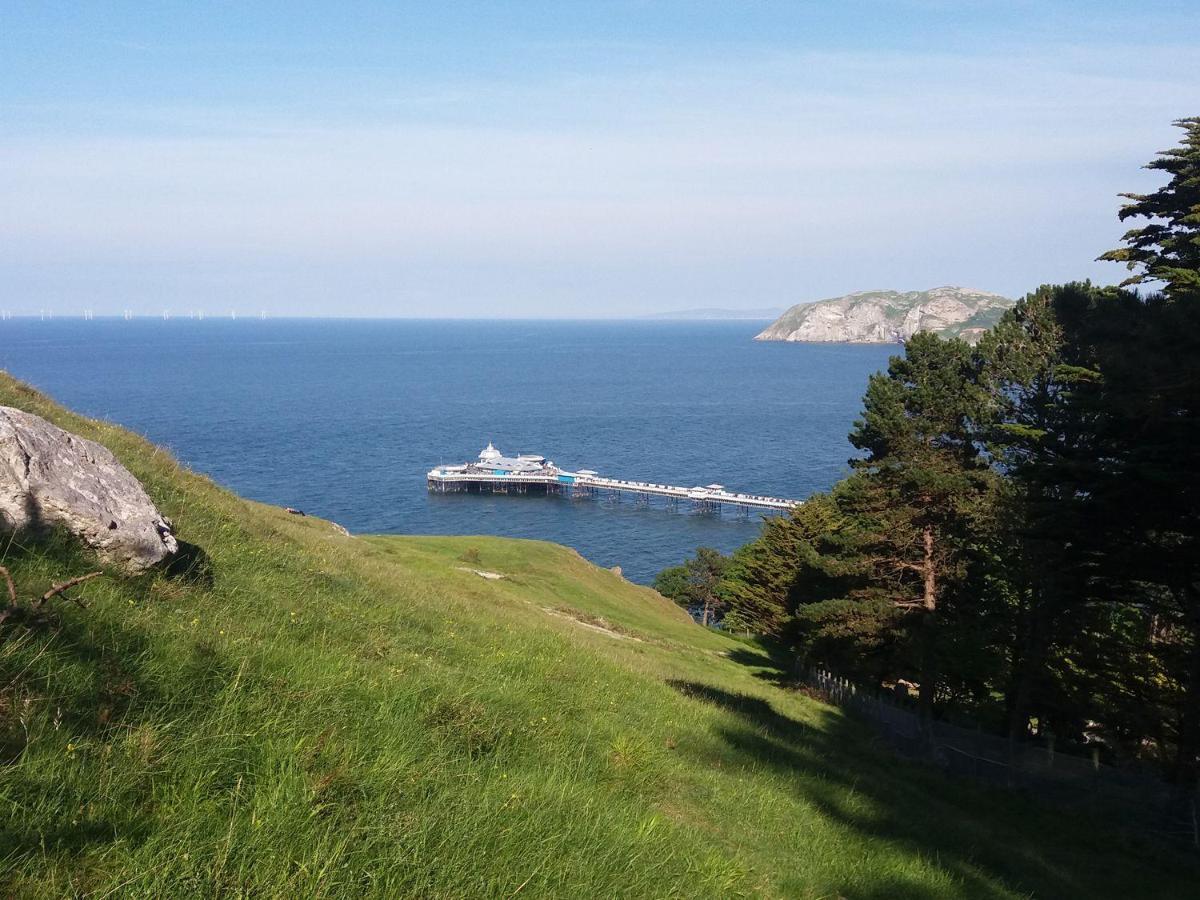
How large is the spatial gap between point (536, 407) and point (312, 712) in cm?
15320

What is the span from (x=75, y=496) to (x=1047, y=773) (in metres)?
18.4

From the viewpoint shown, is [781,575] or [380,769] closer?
[380,769]

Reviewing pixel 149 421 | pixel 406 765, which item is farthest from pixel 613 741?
pixel 149 421

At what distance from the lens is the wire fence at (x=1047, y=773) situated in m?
15.2

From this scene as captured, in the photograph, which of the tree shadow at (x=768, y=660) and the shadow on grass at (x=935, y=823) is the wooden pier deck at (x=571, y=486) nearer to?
the tree shadow at (x=768, y=660)

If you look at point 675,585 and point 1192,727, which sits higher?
point 1192,727

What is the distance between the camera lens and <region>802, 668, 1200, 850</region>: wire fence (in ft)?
49.8

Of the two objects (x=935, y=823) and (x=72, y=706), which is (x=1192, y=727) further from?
(x=72, y=706)

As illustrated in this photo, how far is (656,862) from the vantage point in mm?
5566

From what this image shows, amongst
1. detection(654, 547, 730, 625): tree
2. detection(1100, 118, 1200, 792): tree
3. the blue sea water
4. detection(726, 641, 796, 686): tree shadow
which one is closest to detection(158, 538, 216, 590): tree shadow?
detection(1100, 118, 1200, 792): tree

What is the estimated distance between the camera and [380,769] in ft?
17.0

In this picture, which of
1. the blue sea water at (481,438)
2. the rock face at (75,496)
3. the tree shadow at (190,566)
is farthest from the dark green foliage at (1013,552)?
the blue sea water at (481,438)

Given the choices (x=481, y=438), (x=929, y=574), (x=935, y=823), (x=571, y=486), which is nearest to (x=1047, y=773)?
(x=935, y=823)

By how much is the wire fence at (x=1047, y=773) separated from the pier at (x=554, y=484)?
2544 inches
